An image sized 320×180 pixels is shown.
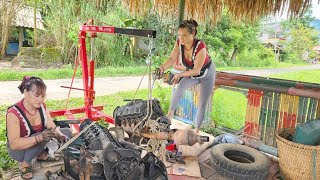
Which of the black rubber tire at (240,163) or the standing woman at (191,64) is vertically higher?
the standing woman at (191,64)

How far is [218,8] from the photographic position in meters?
4.65

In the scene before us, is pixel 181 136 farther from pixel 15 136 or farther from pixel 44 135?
pixel 15 136

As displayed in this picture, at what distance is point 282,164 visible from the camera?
290cm

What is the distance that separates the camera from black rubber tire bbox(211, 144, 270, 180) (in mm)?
2770

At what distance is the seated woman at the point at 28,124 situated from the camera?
7.38 ft

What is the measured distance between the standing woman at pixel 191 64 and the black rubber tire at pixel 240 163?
0.59 m

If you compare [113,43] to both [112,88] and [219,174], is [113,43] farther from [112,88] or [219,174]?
[219,174]

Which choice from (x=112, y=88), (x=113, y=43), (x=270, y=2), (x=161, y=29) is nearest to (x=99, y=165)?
(x=270, y=2)

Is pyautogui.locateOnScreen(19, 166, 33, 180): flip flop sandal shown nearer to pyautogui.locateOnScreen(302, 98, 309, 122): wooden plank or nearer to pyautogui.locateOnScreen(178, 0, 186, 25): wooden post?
pyautogui.locateOnScreen(178, 0, 186, 25): wooden post

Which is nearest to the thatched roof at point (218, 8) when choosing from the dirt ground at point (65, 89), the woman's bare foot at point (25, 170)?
the woman's bare foot at point (25, 170)

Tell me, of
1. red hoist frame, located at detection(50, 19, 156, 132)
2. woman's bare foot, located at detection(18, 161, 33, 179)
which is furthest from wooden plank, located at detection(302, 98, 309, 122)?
woman's bare foot, located at detection(18, 161, 33, 179)

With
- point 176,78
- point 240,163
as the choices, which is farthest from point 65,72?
point 240,163

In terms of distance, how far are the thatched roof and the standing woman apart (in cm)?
136

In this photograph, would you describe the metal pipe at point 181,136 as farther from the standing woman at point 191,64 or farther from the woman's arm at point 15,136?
the woman's arm at point 15,136
